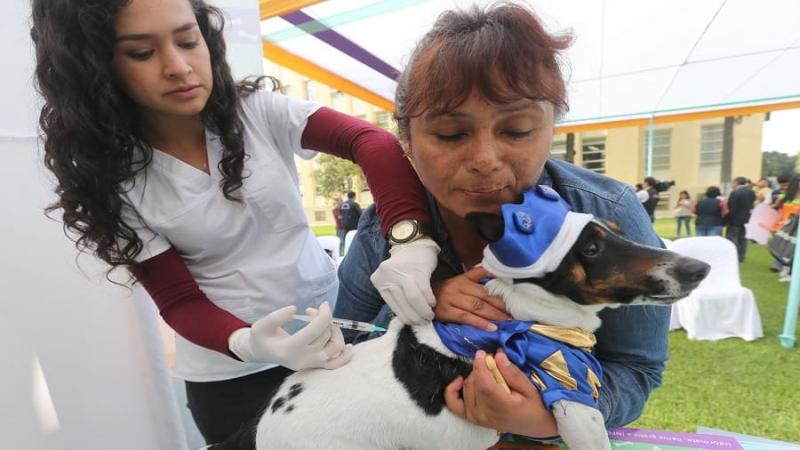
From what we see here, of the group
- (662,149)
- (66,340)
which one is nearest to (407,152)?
(66,340)

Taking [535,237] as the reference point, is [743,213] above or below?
below

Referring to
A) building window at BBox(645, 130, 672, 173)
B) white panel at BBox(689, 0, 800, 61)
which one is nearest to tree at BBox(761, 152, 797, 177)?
building window at BBox(645, 130, 672, 173)

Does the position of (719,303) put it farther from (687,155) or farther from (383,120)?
(687,155)

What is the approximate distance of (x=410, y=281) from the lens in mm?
970

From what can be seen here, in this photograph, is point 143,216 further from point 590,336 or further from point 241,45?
point 241,45

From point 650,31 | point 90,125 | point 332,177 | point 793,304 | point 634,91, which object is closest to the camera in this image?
point 90,125

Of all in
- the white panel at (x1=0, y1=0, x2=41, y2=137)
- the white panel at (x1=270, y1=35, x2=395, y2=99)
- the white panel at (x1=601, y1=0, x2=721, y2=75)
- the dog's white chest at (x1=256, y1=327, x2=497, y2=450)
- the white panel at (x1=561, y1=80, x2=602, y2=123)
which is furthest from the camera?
the white panel at (x1=561, y1=80, x2=602, y2=123)

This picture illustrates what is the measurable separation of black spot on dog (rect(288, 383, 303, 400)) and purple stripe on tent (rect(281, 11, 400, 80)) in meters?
3.20

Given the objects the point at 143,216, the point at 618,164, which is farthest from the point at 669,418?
the point at 618,164

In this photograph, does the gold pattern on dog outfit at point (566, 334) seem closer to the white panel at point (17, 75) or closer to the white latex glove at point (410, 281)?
the white latex glove at point (410, 281)

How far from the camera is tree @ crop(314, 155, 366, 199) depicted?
66.3ft

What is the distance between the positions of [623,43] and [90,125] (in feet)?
20.1

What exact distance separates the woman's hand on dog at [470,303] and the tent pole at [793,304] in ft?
12.4

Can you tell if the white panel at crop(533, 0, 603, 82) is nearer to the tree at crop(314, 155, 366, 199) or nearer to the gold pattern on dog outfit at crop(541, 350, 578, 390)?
the gold pattern on dog outfit at crop(541, 350, 578, 390)
